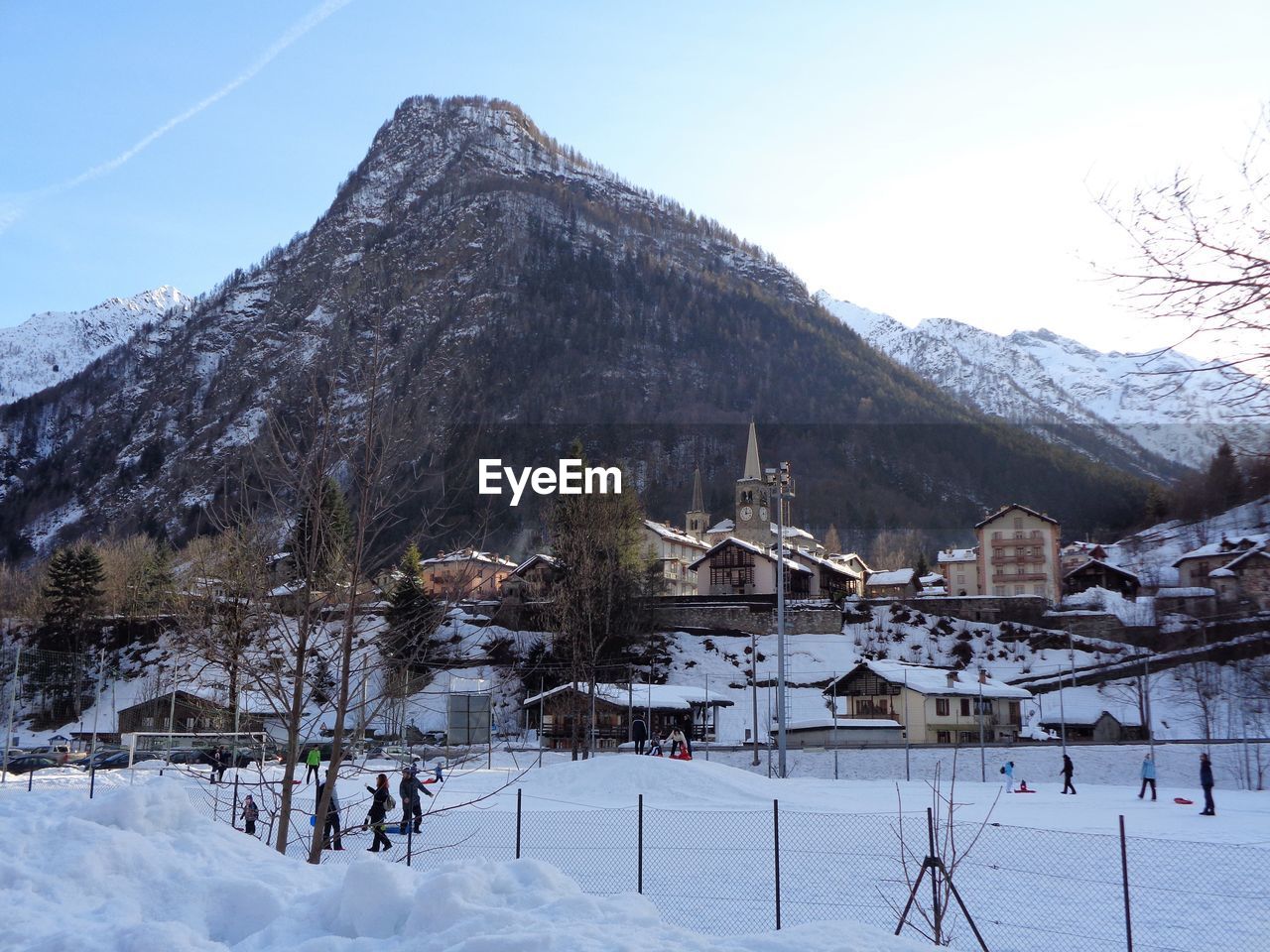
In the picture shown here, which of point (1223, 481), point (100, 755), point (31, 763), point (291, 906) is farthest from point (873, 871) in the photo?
point (100, 755)

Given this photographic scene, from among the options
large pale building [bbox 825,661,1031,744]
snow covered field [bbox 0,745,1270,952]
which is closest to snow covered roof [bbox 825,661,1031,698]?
large pale building [bbox 825,661,1031,744]

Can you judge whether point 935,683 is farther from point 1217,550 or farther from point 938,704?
point 1217,550

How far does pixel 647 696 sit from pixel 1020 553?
61.2 meters

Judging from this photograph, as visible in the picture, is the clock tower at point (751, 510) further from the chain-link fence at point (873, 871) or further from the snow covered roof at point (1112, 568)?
the chain-link fence at point (873, 871)

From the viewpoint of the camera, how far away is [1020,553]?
96.6 meters

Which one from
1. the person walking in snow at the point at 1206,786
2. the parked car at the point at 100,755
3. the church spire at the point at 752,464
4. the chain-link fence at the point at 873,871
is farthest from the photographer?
the church spire at the point at 752,464

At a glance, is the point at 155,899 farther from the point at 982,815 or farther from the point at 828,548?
the point at 828,548

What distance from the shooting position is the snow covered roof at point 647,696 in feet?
158

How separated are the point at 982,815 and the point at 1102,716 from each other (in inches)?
1168

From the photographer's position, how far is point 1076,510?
145 m

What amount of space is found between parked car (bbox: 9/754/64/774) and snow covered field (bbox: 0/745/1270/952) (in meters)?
9.66

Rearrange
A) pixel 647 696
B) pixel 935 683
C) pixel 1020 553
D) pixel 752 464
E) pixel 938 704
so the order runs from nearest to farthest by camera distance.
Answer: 1. pixel 938 704
2. pixel 647 696
3. pixel 935 683
4. pixel 1020 553
5. pixel 752 464

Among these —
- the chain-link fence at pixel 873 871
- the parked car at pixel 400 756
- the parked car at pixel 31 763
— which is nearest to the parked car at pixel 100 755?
the parked car at pixel 31 763

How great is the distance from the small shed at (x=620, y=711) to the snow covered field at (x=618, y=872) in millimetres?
19249
